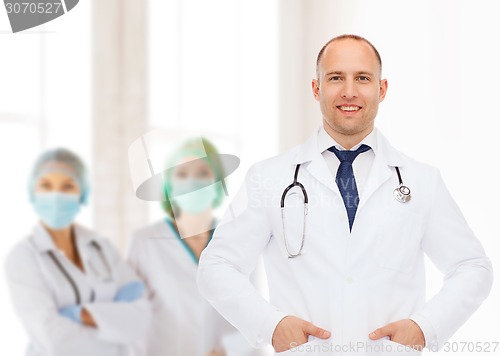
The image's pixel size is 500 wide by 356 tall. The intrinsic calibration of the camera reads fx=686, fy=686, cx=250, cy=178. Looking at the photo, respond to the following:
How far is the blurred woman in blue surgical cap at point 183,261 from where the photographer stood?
85.5 inches

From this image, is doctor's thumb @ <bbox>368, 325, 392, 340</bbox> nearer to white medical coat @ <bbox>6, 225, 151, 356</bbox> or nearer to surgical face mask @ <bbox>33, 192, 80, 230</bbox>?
white medical coat @ <bbox>6, 225, 151, 356</bbox>

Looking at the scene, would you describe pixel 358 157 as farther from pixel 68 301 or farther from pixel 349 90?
pixel 68 301

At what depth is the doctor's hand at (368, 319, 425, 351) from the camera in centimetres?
128

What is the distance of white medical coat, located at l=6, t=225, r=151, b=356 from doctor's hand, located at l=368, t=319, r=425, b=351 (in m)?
0.99

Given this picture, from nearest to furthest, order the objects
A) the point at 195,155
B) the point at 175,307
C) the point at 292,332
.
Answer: the point at 292,332, the point at 175,307, the point at 195,155

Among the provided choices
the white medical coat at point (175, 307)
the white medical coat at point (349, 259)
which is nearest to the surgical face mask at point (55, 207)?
the white medical coat at point (175, 307)

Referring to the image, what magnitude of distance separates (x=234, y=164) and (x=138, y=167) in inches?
19.4

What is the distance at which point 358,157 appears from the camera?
141 cm

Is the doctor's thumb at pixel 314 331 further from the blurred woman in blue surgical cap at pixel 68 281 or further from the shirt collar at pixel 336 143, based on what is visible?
the blurred woman in blue surgical cap at pixel 68 281

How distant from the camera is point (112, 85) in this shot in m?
2.38

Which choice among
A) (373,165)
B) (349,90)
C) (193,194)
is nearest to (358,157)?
(373,165)

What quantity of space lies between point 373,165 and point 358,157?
38 mm

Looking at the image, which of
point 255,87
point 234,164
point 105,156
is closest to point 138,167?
point 105,156

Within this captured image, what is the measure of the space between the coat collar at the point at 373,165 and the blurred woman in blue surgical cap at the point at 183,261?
857 mm
